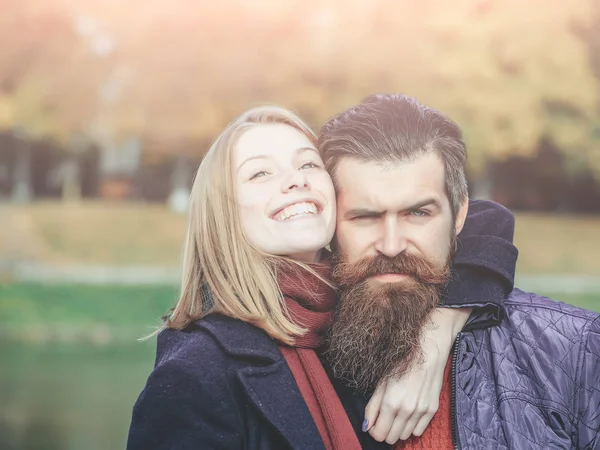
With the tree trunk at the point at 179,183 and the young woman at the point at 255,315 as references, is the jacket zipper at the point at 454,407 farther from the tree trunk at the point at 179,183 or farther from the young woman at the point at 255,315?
the tree trunk at the point at 179,183

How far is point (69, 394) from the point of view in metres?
6.57

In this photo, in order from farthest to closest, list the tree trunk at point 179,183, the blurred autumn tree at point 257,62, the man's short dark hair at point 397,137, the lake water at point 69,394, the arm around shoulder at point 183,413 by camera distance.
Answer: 1. the tree trunk at point 179,183
2. the blurred autumn tree at point 257,62
3. the lake water at point 69,394
4. the man's short dark hair at point 397,137
5. the arm around shoulder at point 183,413

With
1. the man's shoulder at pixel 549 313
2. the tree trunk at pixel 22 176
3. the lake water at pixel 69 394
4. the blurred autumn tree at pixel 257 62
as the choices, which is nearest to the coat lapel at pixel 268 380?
the man's shoulder at pixel 549 313

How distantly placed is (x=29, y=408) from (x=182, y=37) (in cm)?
355

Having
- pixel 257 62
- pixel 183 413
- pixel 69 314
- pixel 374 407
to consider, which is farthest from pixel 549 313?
pixel 69 314

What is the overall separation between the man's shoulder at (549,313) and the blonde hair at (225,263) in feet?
1.84

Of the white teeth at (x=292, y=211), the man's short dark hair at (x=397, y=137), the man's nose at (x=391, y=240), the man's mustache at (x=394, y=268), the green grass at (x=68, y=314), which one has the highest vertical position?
the man's short dark hair at (x=397, y=137)

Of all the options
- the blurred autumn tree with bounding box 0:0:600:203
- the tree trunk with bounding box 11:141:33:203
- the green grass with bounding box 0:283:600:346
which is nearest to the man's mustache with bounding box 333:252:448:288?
the blurred autumn tree with bounding box 0:0:600:203

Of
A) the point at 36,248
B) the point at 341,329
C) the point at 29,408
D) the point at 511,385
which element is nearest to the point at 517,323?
the point at 511,385

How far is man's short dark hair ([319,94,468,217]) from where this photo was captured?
81.1 inches

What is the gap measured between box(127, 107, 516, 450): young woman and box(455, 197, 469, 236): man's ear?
0.12 meters

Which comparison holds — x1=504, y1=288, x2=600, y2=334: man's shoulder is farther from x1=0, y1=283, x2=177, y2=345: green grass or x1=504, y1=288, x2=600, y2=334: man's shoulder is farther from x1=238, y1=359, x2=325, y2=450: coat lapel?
x1=0, y1=283, x2=177, y2=345: green grass

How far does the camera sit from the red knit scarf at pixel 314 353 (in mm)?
1841

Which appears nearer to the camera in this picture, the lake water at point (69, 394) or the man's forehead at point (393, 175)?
the man's forehead at point (393, 175)
